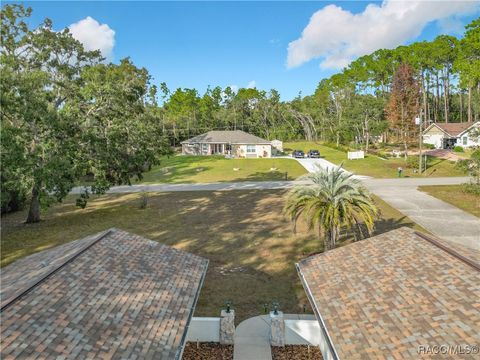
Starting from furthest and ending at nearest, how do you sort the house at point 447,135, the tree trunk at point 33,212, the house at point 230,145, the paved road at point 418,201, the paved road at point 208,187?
the house at point 230,145
the house at point 447,135
the paved road at point 208,187
the tree trunk at point 33,212
the paved road at point 418,201

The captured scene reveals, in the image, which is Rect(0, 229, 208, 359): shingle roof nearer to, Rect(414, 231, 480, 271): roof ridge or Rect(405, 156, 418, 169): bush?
Rect(414, 231, 480, 271): roof ridge

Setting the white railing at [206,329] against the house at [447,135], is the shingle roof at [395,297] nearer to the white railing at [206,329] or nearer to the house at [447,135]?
the white railing at [206,329]

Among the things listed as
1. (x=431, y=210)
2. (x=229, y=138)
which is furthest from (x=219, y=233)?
(x=229, y=138)

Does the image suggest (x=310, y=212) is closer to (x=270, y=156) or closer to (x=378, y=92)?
(x=270, y=156)

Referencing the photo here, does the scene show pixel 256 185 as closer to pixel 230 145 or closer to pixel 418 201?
pixel 418 201

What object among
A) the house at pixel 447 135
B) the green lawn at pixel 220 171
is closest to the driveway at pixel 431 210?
the green lawn at pixel 220 171

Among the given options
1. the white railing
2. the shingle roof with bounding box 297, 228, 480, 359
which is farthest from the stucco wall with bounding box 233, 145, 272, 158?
the white railing
